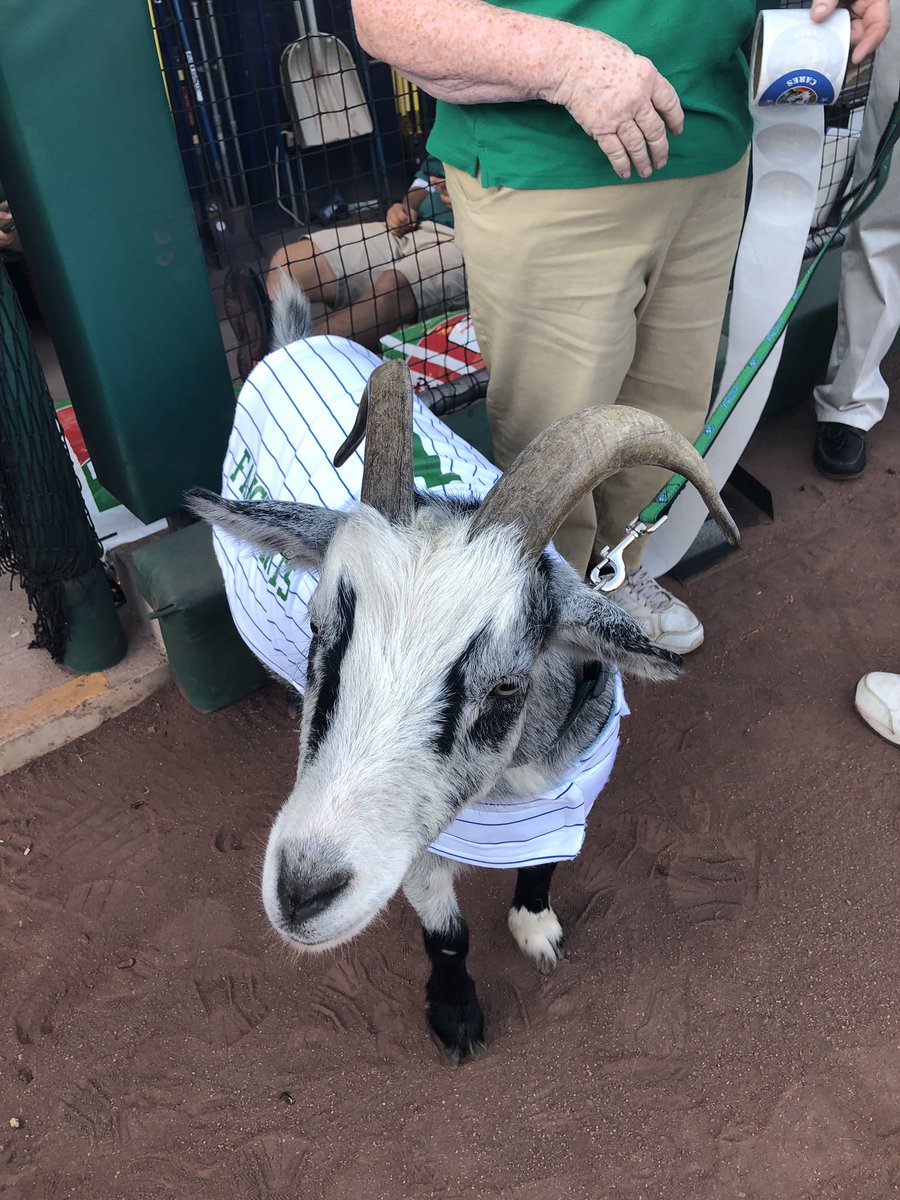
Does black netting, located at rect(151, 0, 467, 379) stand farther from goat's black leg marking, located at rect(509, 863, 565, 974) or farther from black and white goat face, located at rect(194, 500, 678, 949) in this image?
goat's black leg marking, located at rect(509, 863, 565, 974)

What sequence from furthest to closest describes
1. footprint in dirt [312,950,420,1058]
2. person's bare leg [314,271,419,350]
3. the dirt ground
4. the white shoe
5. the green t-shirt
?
person's bare leg [314,271,419,350] → the white shoe → footprint in dirt [312,950,420,1058] → the dirt ground → the green t-shirt

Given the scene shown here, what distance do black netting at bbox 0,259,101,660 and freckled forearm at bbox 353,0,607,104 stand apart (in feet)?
4.67

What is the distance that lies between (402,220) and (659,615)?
287 centimetres

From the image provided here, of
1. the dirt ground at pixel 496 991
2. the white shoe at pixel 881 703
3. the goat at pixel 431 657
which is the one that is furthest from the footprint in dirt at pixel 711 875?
the goat at pixel 431 657

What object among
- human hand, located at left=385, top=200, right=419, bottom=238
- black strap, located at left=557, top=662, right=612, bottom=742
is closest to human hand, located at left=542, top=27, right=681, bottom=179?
black strap, located at left=557, top=662, right=612, bottom=742

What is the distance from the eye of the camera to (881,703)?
3.21m

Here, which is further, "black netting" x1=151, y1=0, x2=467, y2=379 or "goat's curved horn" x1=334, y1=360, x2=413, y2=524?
"black netting" x1=151, y1=0, x2=467, y2=379

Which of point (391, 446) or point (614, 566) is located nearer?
point (391, 446)

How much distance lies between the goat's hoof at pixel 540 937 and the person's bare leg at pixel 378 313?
2974mm

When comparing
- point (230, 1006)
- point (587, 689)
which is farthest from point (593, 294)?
point (230, 1006)

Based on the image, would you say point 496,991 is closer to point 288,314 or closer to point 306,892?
point 306,892

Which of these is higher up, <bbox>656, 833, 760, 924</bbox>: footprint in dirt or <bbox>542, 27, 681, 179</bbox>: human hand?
<bbox>542, 27, 681, 179</bbox>: human hand

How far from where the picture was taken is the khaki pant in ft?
7.32

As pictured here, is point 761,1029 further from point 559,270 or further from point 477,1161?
point 559,270
